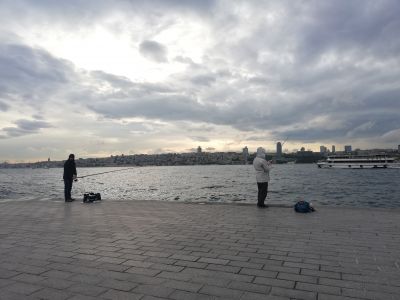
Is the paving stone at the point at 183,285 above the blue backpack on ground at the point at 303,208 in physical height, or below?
below

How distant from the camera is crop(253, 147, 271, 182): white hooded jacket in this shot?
34.8 feet

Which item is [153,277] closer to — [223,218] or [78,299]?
[78,299]

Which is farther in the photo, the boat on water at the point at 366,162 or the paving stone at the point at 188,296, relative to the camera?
the boat on water at the point at 366,162

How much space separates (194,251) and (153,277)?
129cm

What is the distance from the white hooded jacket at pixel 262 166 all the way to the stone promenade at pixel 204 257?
2172 millimetres

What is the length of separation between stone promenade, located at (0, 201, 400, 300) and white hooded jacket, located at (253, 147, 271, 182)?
2172 mm

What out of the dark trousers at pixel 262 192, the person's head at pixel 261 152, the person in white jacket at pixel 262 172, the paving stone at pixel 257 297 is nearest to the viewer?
the paving stone at pixel 257 297

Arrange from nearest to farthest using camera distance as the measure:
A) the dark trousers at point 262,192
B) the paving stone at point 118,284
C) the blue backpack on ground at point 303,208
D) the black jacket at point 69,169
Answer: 1. the paving stone at point 118,284
2. the blue backpack on ground at point 303,208
3. the dark trousers at point 262,192
4. the black jacket at point 69,169

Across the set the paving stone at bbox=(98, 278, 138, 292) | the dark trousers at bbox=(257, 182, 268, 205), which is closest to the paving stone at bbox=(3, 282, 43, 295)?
the paving stone at bbox=(98, 278, 138, 292)

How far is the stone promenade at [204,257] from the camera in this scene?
3721mm

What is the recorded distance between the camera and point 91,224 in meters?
8.02

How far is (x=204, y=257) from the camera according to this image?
16.3ft

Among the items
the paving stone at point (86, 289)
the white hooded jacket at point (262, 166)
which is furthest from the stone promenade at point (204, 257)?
the white hooded jacket at point (262, 166)

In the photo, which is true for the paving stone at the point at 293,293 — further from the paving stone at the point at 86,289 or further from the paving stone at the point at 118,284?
the paving stone at the point at 86,289
